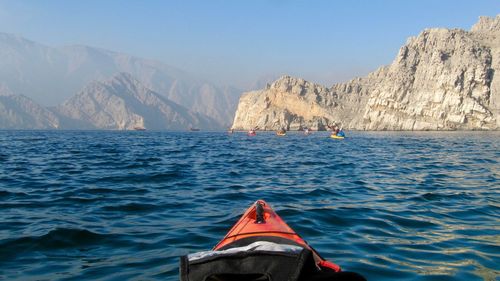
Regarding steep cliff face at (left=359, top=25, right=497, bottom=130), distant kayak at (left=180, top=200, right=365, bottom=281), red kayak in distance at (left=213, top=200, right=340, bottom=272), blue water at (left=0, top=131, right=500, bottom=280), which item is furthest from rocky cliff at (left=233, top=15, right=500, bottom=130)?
distant kayak at (left=180, top=200, right=365, bottom=281)

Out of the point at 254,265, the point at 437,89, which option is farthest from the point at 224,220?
the point at 437,89

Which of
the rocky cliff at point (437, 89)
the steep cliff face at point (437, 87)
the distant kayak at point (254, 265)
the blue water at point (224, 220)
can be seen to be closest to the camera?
the distant kayak at point (254, 265)

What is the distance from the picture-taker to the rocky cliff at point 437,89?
11588 cm

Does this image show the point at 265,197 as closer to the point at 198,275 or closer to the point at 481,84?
the point at 198,275

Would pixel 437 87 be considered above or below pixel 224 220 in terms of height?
above

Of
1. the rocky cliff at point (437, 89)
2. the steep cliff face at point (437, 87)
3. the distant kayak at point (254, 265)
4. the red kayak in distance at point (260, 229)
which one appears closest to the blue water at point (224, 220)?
the red kayak in distance at point (260, 229)

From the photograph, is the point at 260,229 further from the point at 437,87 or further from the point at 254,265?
the point at 437,87

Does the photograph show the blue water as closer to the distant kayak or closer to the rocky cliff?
the distant kayak

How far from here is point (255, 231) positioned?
4953mm

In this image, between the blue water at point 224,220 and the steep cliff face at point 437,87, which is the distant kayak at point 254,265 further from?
the steep cliff face at point 437,87

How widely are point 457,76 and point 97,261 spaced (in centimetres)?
13050

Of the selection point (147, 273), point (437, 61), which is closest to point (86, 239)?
point (147, 273)

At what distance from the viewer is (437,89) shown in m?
123

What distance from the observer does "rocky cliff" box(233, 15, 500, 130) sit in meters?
116
